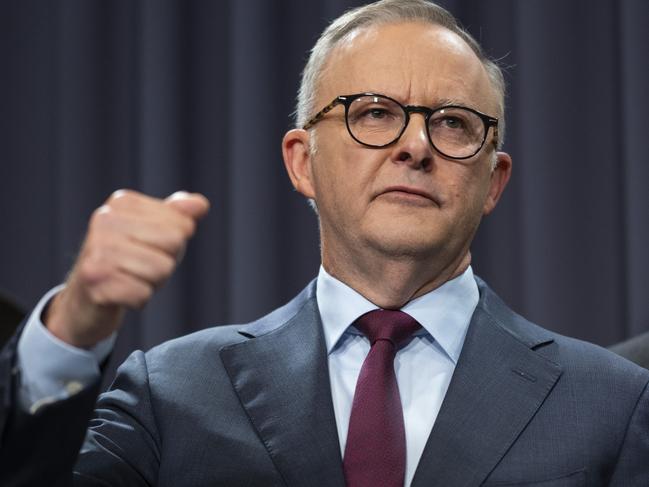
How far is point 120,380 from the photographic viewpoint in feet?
4.45

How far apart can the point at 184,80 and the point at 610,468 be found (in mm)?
1235

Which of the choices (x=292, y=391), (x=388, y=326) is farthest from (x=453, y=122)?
(x=292, y=391)

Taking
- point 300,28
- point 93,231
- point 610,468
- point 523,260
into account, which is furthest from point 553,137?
point 93,231

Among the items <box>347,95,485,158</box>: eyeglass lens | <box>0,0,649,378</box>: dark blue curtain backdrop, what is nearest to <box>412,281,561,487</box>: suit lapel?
<box>347,95,485,158</box>: eyeglass lens

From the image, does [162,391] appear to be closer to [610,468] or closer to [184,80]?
[610,468]

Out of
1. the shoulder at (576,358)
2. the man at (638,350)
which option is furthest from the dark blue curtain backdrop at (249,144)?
the shoulder at (576,358)

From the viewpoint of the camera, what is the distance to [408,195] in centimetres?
130

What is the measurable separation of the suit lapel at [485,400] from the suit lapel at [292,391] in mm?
123

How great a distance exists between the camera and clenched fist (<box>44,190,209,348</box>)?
85cm

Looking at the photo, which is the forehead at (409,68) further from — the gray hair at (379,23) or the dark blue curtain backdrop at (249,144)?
the dark blue curtain backdrop at (249,144)

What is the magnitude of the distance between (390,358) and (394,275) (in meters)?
0.13

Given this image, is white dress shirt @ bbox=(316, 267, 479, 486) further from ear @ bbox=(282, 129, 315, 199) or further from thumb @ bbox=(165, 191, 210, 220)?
thumb @ bbox=(165, 191, 210, 220)

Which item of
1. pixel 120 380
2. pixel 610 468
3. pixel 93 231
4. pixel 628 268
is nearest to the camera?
pixel 93 231

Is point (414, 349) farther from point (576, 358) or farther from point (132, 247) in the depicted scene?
point (132, 247)
